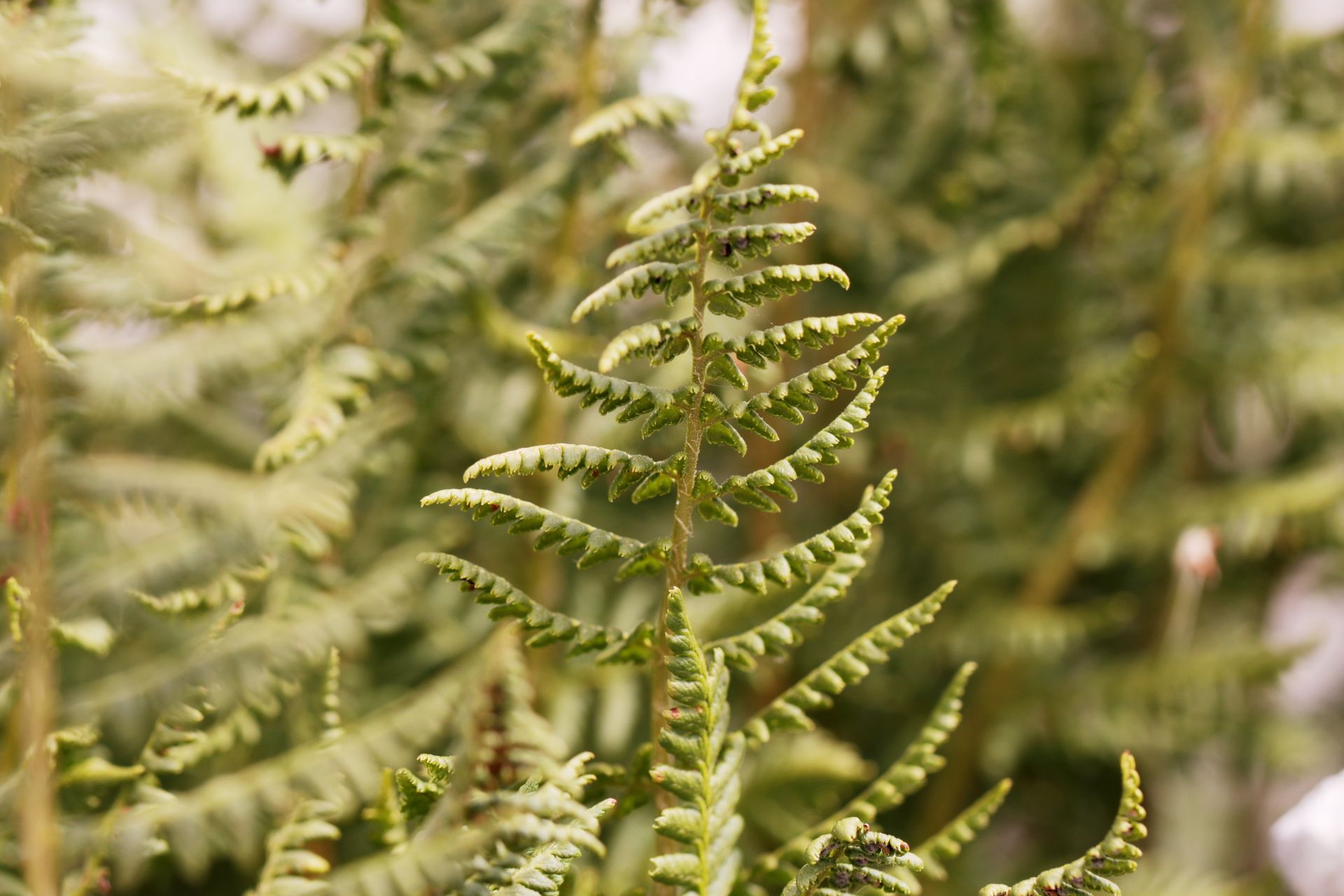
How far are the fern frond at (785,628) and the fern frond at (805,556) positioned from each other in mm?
16

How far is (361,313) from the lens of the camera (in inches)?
20.5

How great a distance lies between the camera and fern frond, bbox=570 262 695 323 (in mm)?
281

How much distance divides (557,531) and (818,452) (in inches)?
3.0

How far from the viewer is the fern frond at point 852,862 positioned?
0.27 meters

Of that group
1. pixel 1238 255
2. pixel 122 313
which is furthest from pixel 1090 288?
pixel 122 313

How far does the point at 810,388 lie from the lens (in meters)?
0.28

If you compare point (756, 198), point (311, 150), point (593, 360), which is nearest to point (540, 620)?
point (756, 198)

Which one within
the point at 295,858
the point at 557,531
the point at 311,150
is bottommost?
the point at 295,858

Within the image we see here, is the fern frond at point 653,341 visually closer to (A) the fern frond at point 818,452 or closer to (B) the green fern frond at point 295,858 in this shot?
(A) the fern frond at point 818,452

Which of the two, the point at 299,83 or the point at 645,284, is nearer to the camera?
the point at 645,284

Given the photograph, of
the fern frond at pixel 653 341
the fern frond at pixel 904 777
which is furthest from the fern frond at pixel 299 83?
the fern frond at pixel 904 777

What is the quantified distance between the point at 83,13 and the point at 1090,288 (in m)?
0.63

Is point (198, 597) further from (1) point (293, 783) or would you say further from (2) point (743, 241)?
(2) point (743, 241)

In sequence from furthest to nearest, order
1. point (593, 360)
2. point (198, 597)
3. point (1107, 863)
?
1. point (593, 360)
2. point (198, 597)
3. point (1107, 863)
